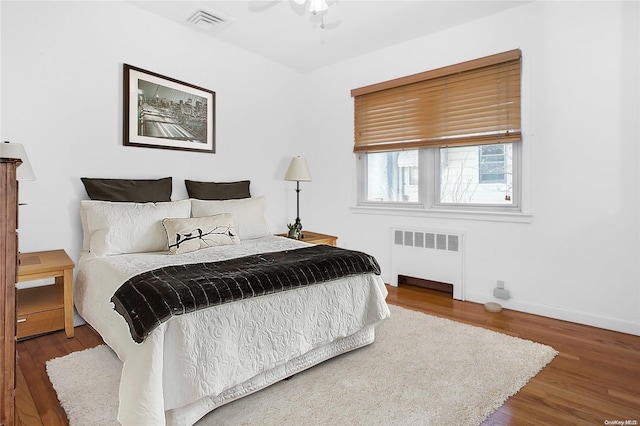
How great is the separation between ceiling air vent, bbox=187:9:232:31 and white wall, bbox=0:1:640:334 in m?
0.17

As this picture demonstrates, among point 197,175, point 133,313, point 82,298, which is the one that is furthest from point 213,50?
point 133,313

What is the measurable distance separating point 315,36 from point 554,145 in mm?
2375

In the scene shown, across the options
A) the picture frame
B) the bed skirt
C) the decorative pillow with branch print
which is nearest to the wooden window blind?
the picture frame

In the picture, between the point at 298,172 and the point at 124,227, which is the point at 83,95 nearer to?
the point at 124,227

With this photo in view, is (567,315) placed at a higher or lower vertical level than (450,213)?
lower

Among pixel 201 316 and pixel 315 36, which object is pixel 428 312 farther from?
pixel 315 36

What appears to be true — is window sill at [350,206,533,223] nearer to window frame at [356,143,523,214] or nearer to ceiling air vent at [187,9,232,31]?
window frame at [356,143,523,214]

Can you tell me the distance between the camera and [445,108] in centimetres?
340

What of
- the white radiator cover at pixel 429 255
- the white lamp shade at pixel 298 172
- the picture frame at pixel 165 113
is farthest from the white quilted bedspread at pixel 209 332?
the white lamp shade at pixel 298 172

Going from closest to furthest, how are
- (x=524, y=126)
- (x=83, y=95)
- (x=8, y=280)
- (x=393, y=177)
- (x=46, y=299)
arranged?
(x=8, y=280) → (x=46, y=299) → (x=83, y=95) → (x=524, y=126) → (x=393, y=177)

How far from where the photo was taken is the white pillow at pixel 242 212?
3135mm

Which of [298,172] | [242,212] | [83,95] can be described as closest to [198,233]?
[242,212]

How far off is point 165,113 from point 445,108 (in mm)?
2600

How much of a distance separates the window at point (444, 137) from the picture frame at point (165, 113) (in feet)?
5.43
